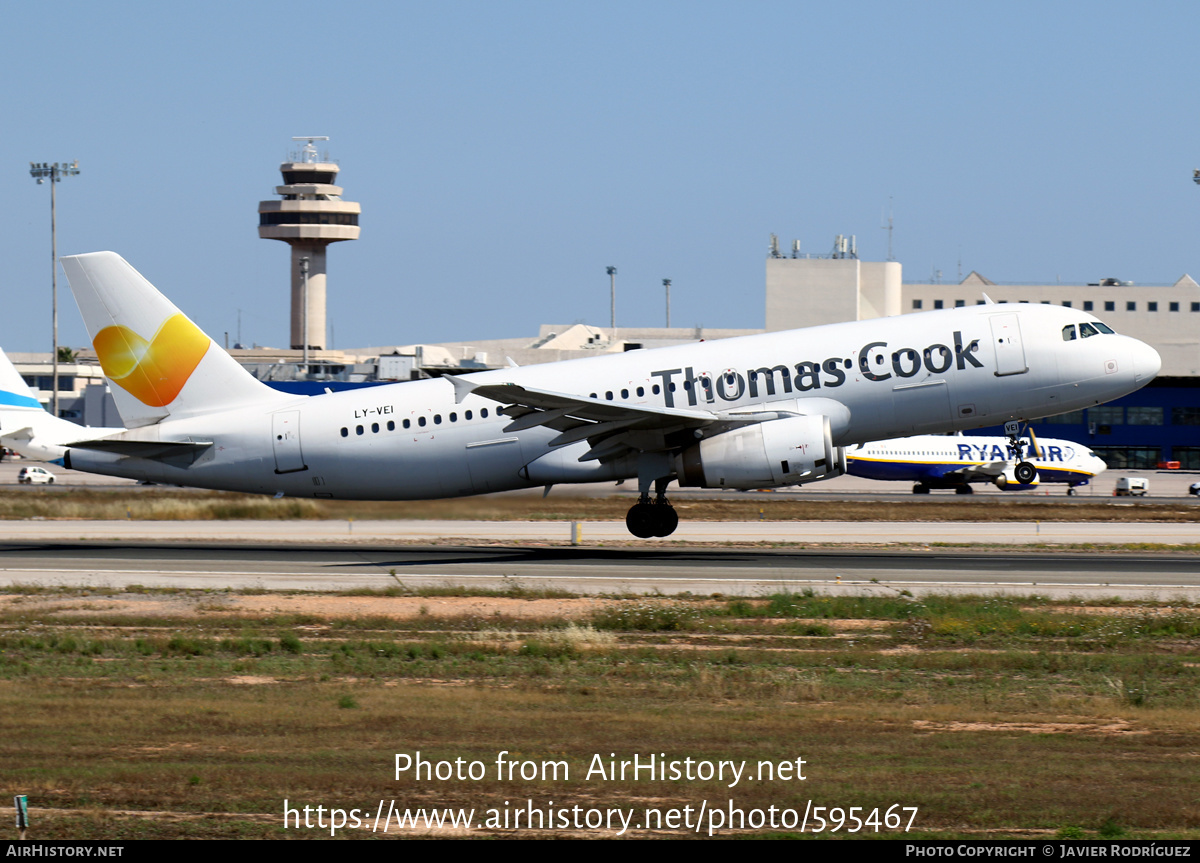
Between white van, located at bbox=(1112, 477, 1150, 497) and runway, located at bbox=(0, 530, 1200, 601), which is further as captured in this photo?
white van, located at bbox=(1112, 477, 1150, 497)

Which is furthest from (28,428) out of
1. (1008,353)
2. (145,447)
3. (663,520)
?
(1008,353)

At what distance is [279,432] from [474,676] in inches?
670

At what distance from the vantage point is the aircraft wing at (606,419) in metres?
27.8

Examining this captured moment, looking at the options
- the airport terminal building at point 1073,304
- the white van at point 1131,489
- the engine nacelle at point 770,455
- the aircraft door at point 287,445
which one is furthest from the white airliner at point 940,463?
the aircraft door at point 287,445

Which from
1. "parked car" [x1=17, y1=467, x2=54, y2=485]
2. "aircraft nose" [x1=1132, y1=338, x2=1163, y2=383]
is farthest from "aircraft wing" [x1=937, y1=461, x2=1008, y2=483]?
"parked car" [x1=17, y1=467, x2=54, y2=485]

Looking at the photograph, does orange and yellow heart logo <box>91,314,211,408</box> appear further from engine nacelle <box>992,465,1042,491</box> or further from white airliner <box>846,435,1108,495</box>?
engine nacelle <box>992,465,1042,491</box>

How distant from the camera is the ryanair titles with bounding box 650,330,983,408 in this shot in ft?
95.3

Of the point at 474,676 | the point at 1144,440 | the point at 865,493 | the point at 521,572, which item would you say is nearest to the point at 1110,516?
the point at 865,493

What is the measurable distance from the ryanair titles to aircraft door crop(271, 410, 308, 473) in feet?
31.0

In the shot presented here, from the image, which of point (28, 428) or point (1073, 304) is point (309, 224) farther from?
point (28, 428)

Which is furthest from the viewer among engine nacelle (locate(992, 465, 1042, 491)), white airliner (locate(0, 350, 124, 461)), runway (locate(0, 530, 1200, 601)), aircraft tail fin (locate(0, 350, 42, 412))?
engine nacelle (locate(992, 465, 1042, 491))

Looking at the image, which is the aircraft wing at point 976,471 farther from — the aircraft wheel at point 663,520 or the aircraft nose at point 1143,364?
the aircraft wheel at point 663,520
